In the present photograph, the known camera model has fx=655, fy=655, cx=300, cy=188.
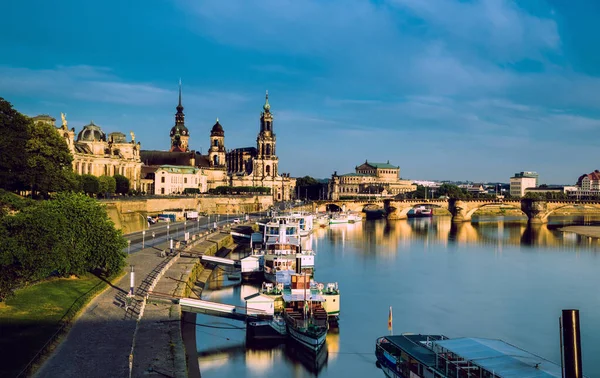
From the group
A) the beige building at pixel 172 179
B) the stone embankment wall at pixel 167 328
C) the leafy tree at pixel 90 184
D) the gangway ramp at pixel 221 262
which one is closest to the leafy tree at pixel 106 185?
the leafy tree at pixel 90 184

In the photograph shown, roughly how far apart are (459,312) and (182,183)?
79.6 meters

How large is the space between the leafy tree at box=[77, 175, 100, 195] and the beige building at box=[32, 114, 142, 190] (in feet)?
12.0

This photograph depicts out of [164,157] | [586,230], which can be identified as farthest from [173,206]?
[586,230]

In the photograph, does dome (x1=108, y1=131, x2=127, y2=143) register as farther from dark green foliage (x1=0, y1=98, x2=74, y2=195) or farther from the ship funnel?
the ship funnel

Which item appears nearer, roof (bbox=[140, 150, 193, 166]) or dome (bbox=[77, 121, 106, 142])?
dome (bbox=[77, 121, 106, 142])

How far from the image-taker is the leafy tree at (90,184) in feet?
200

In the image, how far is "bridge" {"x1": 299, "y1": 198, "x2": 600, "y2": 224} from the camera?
11038 cm

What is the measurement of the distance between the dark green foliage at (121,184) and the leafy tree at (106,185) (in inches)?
144

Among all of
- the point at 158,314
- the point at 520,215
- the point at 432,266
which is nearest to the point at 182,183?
the point at 432,266

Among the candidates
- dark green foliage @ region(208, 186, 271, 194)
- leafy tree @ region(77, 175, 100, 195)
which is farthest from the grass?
dark green foliage @ region(208, 186, 271, 194)

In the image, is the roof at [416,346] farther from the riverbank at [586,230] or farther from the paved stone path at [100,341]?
the riverbank at [586,230]

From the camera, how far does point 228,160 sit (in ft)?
516

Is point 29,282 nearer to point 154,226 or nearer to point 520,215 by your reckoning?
point 154,226

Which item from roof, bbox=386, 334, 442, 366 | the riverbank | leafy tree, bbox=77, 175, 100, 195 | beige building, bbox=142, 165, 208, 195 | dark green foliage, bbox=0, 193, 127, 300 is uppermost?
beige building, bbox=142, 165, 208, 195
